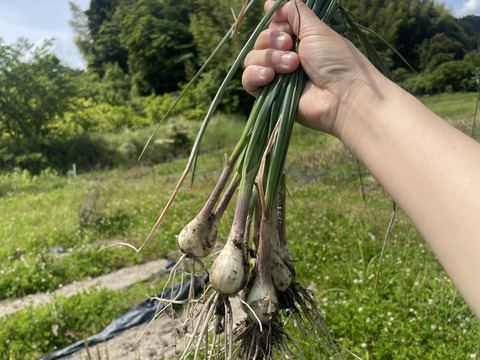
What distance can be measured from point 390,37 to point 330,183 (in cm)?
647

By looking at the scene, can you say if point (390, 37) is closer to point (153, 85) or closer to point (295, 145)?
point (295, 145)

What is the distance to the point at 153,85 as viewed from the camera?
990 inches

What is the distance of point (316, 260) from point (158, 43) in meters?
22.5

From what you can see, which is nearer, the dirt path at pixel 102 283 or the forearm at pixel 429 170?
the forearm at pixel 429 170

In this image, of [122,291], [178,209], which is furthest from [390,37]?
[122,291]

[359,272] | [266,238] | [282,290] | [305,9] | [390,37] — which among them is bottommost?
[359,272]

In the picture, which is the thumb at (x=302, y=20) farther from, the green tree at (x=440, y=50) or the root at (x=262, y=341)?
the green tree at (x=440, y=50)

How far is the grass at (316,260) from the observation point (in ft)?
7.86

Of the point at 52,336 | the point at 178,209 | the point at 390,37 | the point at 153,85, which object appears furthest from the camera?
the point at 153,85

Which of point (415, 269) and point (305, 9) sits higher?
point (305, 9)

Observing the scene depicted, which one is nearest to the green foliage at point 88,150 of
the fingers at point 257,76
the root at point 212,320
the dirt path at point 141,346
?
the dirt path at point 141,346

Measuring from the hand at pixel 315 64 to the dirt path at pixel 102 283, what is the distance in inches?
124

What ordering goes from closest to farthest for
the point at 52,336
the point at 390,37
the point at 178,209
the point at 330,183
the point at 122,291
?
the point at 52,336
the point at 122,291
the point at 178,209
the point at 330,183
the point at 390,37

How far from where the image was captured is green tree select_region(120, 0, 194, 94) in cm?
2388
